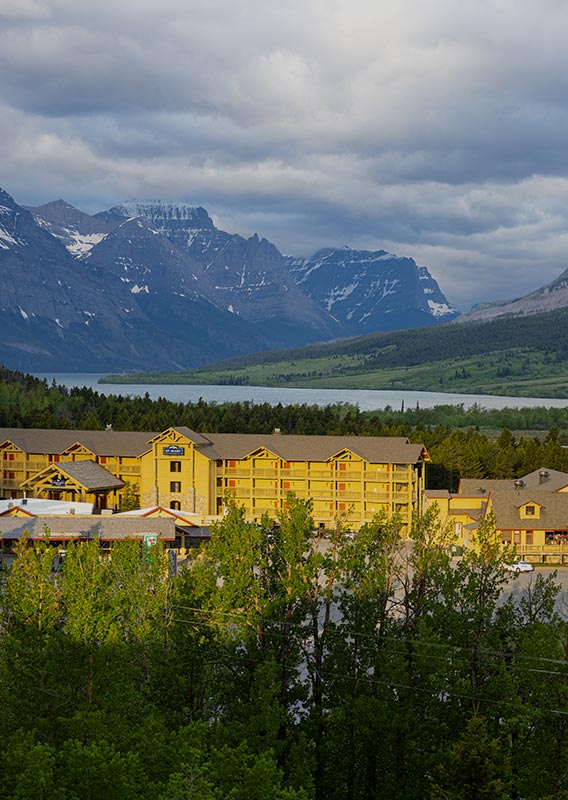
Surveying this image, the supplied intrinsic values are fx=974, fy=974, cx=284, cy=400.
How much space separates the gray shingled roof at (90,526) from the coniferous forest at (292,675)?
1502 inches

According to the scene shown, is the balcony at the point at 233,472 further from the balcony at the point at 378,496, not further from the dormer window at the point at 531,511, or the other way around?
the dormer window at the point at 531,511

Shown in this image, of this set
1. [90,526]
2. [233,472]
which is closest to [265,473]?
[233,472]

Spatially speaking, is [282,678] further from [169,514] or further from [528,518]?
[169,514]

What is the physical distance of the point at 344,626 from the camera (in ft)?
117

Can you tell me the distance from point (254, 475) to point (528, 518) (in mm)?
27101

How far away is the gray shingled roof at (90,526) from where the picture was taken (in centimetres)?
7712

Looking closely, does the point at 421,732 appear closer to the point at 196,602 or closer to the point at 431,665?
the point at 431,665

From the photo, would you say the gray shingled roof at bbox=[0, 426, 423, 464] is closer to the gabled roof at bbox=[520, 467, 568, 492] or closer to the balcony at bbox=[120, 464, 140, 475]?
the balcony at bbox=[120, 464, 140, 475]

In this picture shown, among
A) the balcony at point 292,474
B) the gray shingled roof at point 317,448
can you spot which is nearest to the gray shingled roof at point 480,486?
the gray shingled roof at point 317,448

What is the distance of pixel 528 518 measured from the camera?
7969 cm

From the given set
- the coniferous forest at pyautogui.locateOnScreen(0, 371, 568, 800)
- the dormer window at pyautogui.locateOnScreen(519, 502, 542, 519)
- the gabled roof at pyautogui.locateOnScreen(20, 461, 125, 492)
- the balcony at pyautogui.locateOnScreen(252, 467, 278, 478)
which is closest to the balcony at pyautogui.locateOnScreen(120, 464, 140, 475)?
the gabled roof at pyautogui.locateOnScreen(20, 461, 125, 492)

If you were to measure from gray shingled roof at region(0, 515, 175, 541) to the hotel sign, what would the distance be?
45.3 ft

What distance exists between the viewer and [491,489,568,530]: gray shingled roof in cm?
7881

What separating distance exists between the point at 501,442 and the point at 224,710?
91638 millimetres
